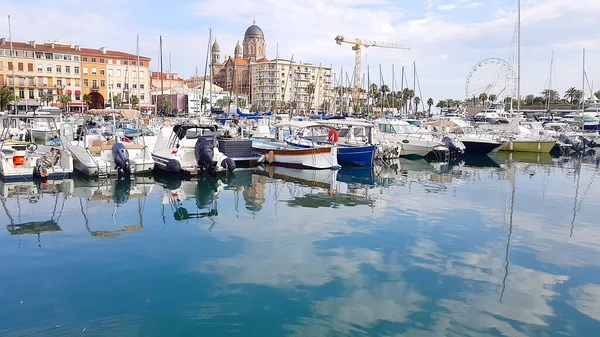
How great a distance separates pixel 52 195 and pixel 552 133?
3851 cm

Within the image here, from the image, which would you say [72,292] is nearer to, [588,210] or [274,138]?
[588,210]

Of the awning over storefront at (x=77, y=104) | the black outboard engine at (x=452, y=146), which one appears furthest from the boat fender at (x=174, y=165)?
the awning over storefront at (x=77, y=104)

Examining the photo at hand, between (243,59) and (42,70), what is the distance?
8277 centimetres

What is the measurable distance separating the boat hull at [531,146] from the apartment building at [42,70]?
228 feet

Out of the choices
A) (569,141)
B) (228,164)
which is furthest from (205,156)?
(569,141)

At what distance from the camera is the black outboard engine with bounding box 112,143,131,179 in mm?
19859

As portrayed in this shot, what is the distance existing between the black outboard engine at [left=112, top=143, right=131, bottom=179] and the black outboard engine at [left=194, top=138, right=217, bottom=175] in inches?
118

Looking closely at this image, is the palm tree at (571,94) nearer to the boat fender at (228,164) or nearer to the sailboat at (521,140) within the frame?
the sailboat at (521,140)

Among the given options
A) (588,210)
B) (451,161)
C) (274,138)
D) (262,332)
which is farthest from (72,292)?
(451,161)

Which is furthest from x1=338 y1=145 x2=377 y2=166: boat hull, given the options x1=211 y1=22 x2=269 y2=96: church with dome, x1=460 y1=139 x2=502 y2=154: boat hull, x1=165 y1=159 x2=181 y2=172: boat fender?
x1=211 y1=22 x2=269 y2=96: church with dome

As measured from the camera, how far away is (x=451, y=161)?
101 feet

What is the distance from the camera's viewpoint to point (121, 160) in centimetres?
1983

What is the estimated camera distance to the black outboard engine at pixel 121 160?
19.9m

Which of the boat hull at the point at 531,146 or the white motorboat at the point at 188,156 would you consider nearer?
the white motorboat at the point at 188,156
